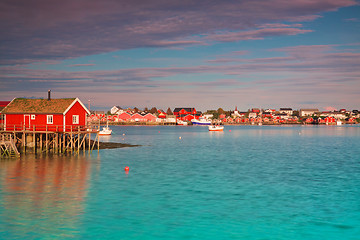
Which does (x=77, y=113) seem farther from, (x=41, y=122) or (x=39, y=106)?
(x=39, y=106)

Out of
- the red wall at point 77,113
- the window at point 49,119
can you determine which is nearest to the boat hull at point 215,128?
the red wall at point 77,113

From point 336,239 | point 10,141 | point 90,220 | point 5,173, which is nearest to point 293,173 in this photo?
point 336,239

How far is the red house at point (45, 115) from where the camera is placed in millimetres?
56562

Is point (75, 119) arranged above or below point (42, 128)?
above

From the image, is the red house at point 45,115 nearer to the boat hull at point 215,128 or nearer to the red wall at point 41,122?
the red wall at point 41,122

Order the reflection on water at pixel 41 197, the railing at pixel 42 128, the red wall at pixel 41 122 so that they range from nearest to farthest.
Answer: the reflection on water at pixel 41 197
the railing at pixel 42 128
the red wall at pixel 41 122

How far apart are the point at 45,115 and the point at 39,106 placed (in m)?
2.37

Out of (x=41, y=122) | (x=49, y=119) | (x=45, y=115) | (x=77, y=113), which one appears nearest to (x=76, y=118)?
(x=77, y=113)

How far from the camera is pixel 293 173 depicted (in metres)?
45.1

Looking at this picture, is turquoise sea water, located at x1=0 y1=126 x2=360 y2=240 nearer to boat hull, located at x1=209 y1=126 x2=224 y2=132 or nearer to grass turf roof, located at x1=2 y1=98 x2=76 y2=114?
grass turf roof, located at x1=2 y1=98 x2=76 y2=114

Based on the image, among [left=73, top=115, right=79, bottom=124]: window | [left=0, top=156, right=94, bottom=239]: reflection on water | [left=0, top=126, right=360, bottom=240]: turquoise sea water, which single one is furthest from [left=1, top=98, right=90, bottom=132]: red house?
[left=0, top=126, right=360, bottom=240]: turquoise sea water

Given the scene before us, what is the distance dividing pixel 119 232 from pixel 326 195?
18.8 m

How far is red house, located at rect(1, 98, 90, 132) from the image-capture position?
56562 mm

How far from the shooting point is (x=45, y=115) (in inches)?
2243
